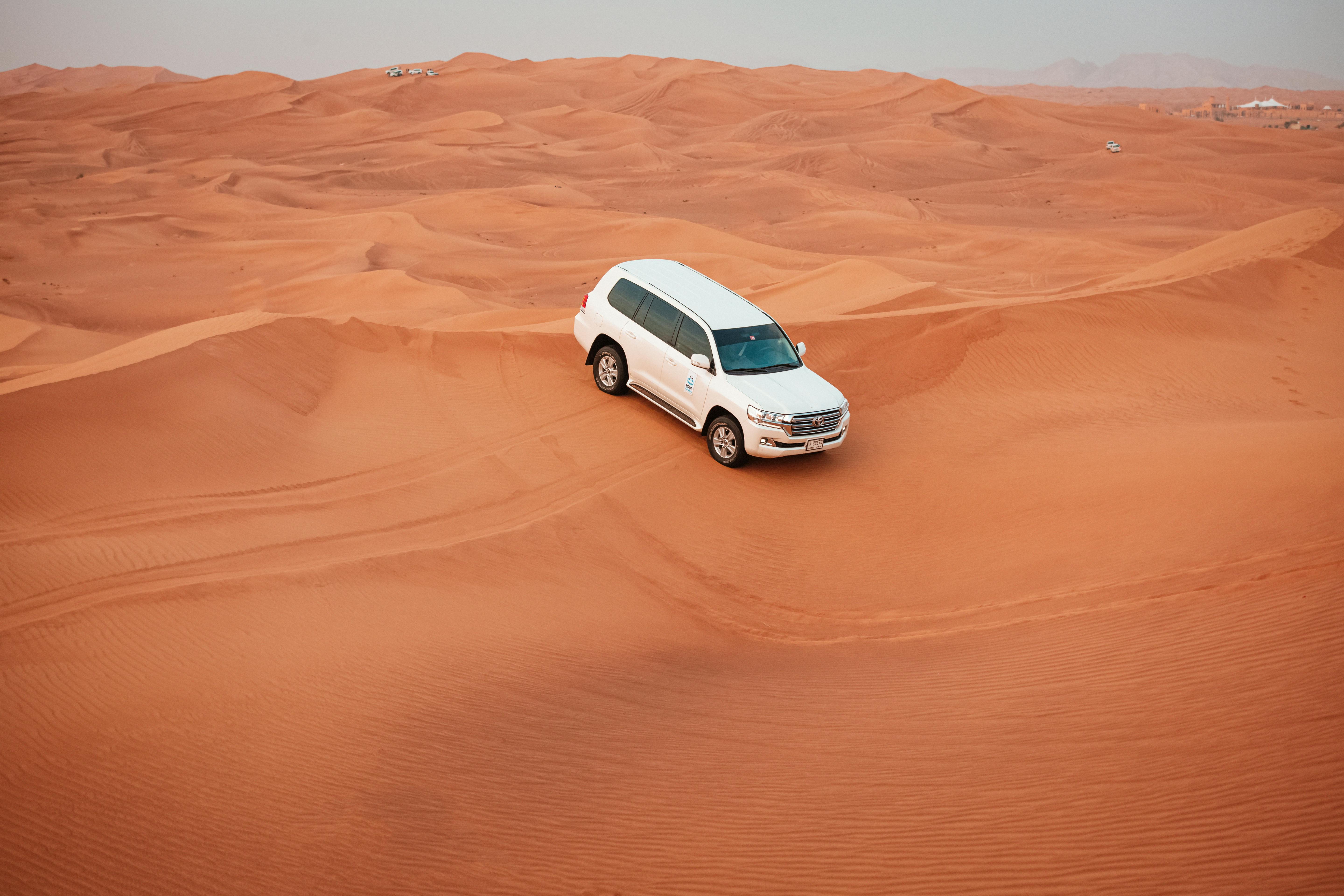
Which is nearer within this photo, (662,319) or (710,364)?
(710,364)

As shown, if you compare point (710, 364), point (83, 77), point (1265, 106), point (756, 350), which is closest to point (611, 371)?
point (710, 364)

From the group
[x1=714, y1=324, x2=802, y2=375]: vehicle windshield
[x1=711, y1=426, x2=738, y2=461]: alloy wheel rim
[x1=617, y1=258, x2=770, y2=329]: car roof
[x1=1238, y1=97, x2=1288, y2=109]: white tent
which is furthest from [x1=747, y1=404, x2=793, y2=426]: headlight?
[x1=1238, y1=97, x2=1288, y2=109]: white tent

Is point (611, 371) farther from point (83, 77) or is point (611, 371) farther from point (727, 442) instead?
point (83, 77)

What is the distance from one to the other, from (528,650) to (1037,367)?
10.6 m

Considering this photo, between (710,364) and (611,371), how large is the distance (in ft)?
6.80

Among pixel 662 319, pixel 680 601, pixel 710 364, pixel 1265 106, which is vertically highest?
pixel 1265 106

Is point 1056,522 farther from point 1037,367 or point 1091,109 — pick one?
point 1091,109

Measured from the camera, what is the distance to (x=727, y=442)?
10.7 metres

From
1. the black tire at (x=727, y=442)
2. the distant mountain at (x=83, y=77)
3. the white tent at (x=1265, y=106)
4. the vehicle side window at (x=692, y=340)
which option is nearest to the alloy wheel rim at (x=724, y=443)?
the black tire at (x=727, y=442)

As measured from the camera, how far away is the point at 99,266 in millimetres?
24812

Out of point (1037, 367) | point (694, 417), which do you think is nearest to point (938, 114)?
point (1037, 367)

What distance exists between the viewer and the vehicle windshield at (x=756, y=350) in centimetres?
1082

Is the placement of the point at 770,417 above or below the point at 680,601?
above

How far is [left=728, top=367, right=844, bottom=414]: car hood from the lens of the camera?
33.7ft
